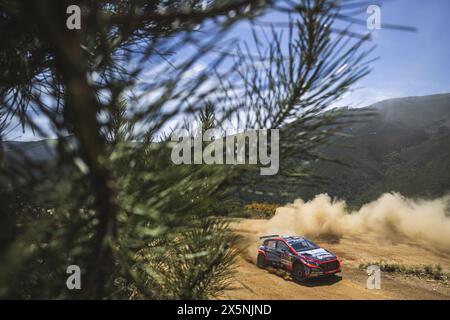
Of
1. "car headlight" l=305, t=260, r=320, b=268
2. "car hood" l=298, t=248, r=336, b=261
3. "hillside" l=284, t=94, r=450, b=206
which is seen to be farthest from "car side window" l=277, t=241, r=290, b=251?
"hillside" l=284, t=94, r=450, b=206

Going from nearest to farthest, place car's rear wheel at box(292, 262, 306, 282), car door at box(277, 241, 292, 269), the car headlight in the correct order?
1. the car headlight
2. car's rear wheel at box(292, 262, 306, 282)
3. car door at box(277, 241, 292, 269)

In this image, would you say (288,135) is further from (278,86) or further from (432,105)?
(432,105)

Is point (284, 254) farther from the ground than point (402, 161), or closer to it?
closer to it

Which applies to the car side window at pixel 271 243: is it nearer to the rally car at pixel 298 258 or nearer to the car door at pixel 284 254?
the rally car at pixel 298 258

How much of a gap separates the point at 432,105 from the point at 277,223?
16319 centimetres

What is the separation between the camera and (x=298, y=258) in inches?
558

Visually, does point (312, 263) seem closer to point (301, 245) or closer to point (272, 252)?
point (301, 245)

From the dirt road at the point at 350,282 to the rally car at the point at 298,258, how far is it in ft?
1.42

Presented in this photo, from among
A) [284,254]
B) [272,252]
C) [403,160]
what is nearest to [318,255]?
[284,254]

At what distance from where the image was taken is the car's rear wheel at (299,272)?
13828mm

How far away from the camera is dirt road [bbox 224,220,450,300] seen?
12.0 m

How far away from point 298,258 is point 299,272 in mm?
583

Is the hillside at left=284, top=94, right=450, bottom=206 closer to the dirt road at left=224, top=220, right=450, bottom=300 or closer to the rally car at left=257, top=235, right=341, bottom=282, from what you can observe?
the dirt road at left=224, top=220, right=450, bottom=300
